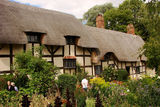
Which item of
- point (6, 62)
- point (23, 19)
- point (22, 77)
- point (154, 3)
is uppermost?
point (23, 19)

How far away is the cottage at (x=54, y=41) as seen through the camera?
9.52 metres

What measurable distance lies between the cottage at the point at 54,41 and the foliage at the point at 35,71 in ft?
3.30

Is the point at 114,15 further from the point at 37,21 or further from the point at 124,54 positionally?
the point at 37,21

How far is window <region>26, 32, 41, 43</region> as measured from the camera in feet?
34.9

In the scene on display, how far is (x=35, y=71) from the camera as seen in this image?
8891mm

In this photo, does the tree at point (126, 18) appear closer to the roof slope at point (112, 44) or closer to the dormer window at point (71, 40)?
the roof slope at point (112, 44)

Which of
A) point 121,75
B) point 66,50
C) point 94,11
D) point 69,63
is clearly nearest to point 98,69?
point 121,75

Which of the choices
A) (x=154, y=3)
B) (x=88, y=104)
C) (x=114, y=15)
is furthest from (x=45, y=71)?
(x=114, y=15)

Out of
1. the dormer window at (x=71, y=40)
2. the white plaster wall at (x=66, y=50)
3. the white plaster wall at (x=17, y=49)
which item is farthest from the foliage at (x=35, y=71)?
the dormer window at (x=71, y=40)

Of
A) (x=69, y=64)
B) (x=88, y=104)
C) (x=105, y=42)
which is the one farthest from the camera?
(x=105, y=42)

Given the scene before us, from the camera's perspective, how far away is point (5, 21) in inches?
381

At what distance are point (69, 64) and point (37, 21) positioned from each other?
374 cm

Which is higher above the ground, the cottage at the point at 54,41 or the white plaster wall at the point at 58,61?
the cottage at the point at 54,41

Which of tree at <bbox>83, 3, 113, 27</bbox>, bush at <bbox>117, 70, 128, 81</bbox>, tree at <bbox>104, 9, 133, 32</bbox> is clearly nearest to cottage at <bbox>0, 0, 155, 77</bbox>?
bush at <bbox>117, 70, 128, 81</bbox>
